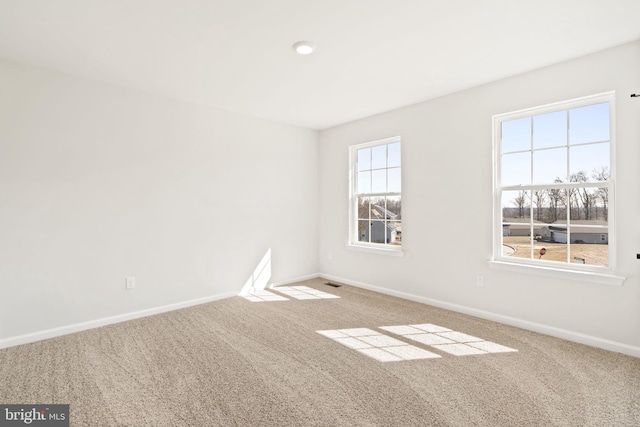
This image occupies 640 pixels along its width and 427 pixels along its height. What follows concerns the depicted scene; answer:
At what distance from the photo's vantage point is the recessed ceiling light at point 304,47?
2510mm

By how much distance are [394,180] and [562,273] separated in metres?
2.19

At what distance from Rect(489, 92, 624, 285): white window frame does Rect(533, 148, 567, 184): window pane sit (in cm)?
7

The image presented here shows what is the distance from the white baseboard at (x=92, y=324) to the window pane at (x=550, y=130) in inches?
162

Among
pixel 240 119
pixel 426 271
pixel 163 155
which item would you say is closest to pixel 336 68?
pixel 240 119

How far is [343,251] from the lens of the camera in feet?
16.4

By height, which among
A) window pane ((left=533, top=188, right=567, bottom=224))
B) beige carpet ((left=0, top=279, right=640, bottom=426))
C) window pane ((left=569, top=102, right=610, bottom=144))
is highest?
window pane ((left=569, top=102, right=610, bottom=144))

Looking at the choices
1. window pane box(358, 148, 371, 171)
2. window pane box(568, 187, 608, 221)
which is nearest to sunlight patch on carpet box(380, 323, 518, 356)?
window pane box(568, 187, 608, 221)

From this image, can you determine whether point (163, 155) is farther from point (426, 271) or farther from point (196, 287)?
point (426, 271)

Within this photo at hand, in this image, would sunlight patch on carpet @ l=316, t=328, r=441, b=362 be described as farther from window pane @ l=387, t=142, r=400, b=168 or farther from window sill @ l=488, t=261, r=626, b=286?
window pane @ l=387, t=142, r=400, b=168

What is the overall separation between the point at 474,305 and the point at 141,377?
10.6 ft

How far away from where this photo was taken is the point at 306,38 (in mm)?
2434

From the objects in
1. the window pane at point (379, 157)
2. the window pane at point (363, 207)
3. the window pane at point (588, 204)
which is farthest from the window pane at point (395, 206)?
the window pane at point (588, 204)

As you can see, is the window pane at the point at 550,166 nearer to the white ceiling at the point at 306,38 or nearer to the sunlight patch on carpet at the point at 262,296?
the white ceiling at the point at 306,38

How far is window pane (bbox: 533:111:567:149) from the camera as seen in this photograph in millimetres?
2951
